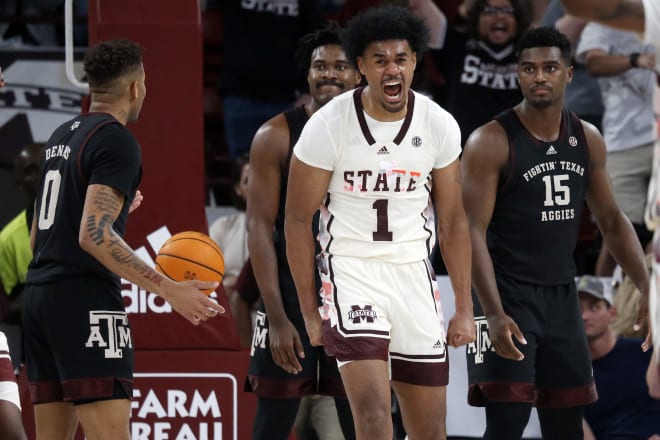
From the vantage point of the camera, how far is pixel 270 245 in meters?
5.98

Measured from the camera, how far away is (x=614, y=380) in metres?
7.35

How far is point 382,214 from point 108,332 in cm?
125

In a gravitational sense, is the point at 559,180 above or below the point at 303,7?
below

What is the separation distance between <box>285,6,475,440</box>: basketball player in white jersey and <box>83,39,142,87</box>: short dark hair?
838 millimetres

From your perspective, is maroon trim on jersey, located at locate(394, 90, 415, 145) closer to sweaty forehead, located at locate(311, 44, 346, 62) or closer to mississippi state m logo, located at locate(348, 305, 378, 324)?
mississippi state m logo, located at locate(348, 305, 378, 324)

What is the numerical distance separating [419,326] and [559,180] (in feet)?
4.07

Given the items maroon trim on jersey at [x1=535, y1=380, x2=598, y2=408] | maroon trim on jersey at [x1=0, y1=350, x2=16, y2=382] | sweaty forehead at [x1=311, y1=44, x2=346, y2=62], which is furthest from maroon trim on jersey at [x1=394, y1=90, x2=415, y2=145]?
maroon trim on jersey at [x1=0, y1=350, x2=16, y2=382]

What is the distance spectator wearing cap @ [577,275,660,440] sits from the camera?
288 inches

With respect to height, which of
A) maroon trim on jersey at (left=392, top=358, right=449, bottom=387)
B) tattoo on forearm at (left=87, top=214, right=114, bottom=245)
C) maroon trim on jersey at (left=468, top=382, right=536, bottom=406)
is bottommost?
maroon trim on jersey at (left=468, top=382, right=536, bottom=406)

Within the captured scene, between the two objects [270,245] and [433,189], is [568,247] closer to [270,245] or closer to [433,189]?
[433,189]

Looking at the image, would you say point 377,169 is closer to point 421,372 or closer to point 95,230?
point 421,372

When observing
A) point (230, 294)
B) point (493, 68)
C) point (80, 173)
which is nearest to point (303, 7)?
point (493, 68)

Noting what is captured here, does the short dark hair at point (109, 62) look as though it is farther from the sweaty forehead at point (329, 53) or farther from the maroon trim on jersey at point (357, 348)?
the maroon trim on jersey at point (357, 348)

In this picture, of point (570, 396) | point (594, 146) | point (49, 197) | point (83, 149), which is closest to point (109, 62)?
point (83, 149)
